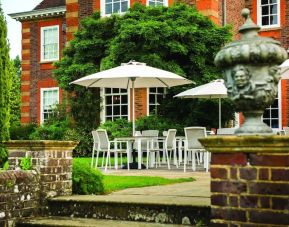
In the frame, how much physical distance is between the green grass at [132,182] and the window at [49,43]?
671 inches

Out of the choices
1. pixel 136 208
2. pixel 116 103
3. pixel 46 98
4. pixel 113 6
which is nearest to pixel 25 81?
pixel 46 98

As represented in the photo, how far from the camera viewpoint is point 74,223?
6113 millimetres

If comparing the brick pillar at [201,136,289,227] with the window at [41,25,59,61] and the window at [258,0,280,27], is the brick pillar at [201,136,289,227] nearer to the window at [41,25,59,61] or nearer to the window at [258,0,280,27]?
the window at [258,0,280,27]

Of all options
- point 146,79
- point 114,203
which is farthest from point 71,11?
point 114,203

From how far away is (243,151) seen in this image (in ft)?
15.3

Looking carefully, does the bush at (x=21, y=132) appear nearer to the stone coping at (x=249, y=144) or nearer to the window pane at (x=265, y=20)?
the window pane at (x=265, y=20)

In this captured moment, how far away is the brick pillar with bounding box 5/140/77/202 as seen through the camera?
6.93m

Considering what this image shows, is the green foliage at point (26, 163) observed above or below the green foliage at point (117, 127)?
below

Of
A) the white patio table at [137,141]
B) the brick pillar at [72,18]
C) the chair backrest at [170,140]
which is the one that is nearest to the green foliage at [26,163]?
the white patio table at [137,141]

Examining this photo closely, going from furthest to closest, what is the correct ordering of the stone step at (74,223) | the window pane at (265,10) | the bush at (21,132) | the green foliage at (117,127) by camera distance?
1. the window pane at (265,10)
2. the bush at (21,132)
3. the green foliage at (117,127)
4. the stone step at (74,223)

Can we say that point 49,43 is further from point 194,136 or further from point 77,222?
point 77,222

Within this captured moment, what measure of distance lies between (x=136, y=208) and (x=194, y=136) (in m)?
5.81

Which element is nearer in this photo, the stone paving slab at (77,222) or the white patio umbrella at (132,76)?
the stone paving slab at (77,222)

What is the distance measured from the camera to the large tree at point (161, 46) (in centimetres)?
1786
